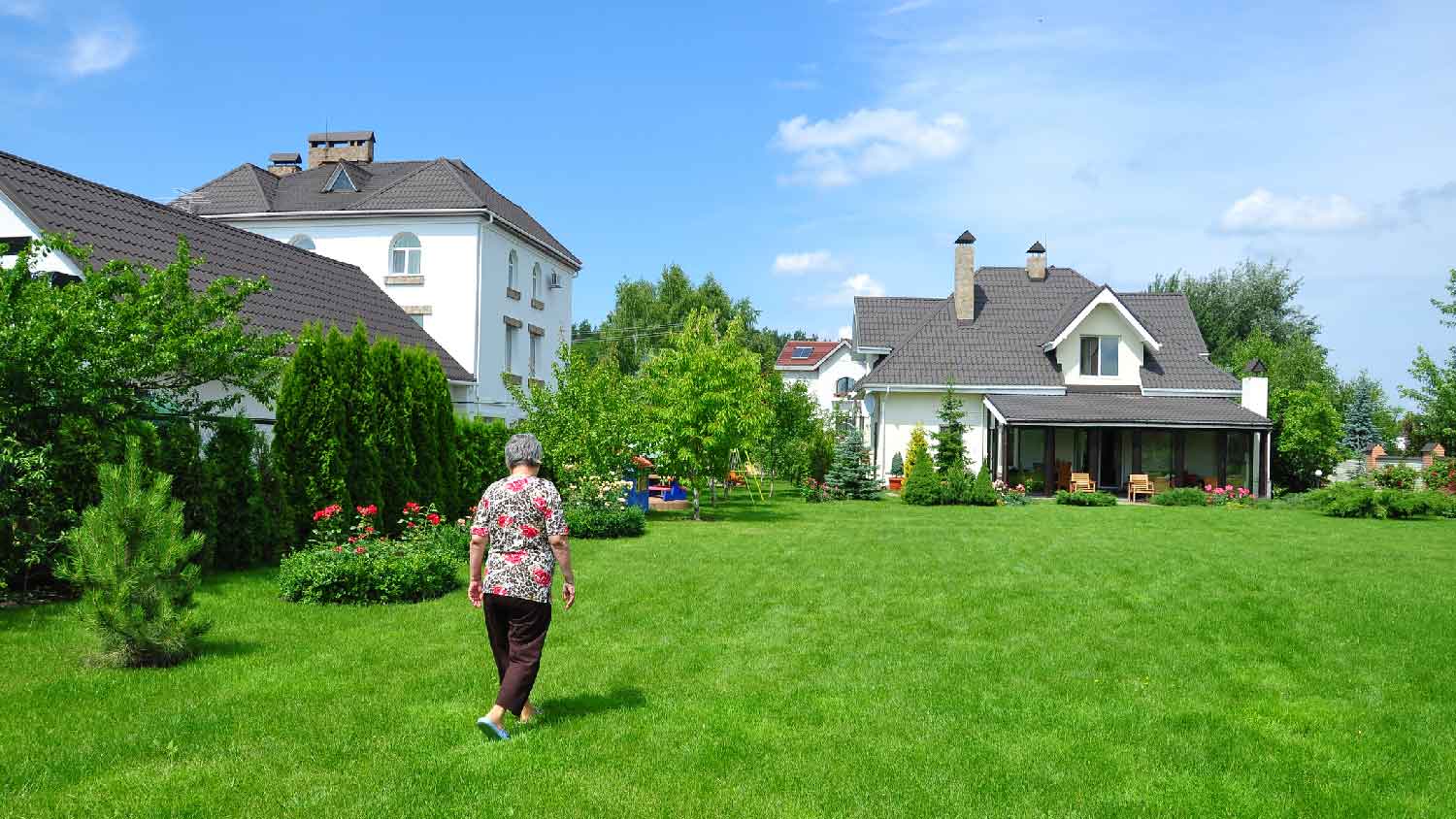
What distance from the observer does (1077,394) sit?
33.4 meters

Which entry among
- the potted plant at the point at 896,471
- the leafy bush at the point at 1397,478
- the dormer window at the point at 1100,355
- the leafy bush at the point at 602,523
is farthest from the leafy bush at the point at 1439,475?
the leafy bush at the point at 602,523

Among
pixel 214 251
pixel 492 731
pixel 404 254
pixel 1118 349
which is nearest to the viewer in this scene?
pixel 492 731

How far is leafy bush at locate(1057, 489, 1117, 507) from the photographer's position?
28.2 metres

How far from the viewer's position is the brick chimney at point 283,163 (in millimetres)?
34875

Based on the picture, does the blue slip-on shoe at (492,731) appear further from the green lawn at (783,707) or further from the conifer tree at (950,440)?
the conifer tree at (950,440)

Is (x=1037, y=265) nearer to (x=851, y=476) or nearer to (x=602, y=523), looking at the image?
(x=851, y=476)

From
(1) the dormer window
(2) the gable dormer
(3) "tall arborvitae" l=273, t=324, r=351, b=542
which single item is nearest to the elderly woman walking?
(3) "tall arborvitae" l=273, t=324, r=351, b=542

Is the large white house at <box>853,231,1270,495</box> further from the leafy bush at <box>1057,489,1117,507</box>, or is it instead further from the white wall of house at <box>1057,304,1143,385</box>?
the leafy bush at <box>1057,489,1117,507</box>

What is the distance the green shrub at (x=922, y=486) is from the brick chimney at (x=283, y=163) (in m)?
23.1

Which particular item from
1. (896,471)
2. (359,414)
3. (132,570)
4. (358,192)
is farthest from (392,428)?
(896,471)

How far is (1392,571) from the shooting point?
13812 millimetres

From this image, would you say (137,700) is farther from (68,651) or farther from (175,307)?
(175,307)

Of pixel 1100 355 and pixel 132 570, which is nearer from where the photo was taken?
pixel 132 570

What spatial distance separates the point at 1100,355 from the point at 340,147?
26645mm
